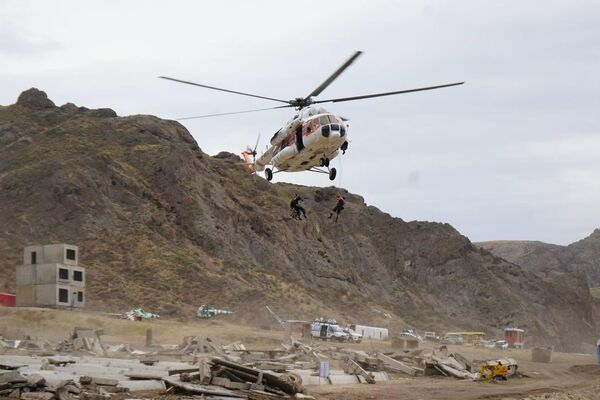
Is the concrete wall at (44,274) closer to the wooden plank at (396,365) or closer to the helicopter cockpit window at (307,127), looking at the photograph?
the wooden plank at (396,365)

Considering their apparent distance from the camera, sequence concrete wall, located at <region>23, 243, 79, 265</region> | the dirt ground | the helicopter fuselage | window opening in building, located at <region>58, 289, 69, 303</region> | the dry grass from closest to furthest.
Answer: the dirt ground < the helicopter fuselage < the dry grass < window opening in building, located at <region>58, 289, 69, 303</region> < concrete wall, located at <region>23, 243, 79, 265</region>

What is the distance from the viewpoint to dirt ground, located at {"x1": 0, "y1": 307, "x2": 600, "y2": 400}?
97.9ft

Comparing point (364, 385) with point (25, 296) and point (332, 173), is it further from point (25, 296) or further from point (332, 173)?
point (25, 296)

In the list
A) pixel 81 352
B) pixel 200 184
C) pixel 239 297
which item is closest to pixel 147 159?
pixel 200 184

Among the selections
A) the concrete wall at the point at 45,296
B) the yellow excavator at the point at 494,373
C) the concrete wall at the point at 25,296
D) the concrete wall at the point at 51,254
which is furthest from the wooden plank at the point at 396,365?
the concrete wall at the point at 25,296

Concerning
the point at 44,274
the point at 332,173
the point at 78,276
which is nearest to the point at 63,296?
the point at 44,274

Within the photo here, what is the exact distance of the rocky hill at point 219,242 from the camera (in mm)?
82625

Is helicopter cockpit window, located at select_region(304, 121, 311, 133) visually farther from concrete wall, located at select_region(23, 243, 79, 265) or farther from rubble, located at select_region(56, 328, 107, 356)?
concrete wall, located at select_region(23, 243, 79, 265)

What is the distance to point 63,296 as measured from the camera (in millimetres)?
65062

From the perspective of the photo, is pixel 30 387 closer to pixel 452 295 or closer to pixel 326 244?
pixel 326 244

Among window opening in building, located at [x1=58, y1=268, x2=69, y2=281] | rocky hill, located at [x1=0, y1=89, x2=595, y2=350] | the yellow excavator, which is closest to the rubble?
the yellow excavator

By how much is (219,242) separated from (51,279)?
1189 inches

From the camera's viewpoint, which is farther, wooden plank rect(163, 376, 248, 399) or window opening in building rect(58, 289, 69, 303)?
window opening in building rect(58, 289, 69, 303)

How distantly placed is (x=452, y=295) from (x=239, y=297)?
43914 millimetres
